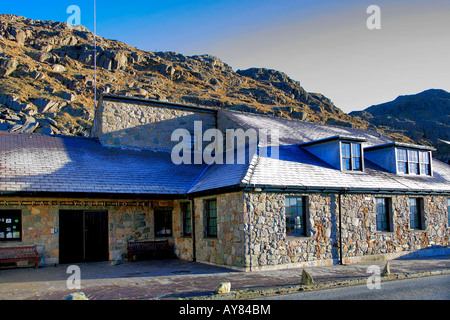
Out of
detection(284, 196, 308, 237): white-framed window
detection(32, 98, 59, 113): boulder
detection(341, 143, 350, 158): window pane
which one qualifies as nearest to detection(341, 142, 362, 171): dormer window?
detection(341, 143, 350, 158): window pane

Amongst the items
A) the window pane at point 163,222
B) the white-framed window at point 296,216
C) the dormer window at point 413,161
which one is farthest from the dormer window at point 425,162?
the window pane at point 163,222

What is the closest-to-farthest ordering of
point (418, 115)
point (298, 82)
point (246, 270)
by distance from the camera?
1. point (246, 270)
2. point (418, 115)
3. point (298, 82)

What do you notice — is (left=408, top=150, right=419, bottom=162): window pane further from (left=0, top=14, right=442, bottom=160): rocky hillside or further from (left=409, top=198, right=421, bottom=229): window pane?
(left=0, top=14, right=442, bottom=160): rocky hillside

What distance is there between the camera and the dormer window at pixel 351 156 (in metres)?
16.9

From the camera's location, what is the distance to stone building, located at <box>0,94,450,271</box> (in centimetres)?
1352

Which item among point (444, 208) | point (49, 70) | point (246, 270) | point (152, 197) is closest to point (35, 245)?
point (152, 197)

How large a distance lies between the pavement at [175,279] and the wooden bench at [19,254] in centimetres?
38

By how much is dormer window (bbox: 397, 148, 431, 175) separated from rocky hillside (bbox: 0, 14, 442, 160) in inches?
1523

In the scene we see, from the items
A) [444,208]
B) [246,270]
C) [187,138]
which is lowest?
[246,270]

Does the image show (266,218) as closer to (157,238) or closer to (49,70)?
(157,238)

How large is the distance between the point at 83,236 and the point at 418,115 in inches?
4504

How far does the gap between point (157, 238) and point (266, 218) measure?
233 inches

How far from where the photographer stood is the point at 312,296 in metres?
8.91

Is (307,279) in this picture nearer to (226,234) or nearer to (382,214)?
(226,234)
